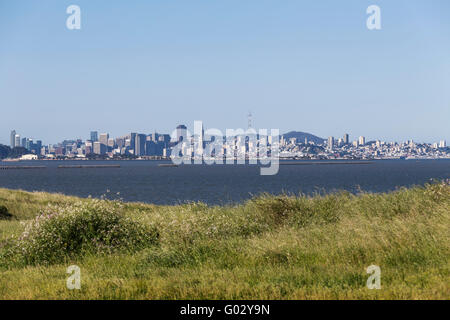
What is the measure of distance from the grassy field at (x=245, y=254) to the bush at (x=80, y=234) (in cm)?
3

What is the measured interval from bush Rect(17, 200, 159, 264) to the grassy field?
32 millimetres

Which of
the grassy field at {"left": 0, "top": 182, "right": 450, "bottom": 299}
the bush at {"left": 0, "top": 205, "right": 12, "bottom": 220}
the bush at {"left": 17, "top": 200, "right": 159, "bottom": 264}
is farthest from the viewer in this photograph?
the bush at {"left": 0, "top": 205, "right": 12, "bottom": 220}

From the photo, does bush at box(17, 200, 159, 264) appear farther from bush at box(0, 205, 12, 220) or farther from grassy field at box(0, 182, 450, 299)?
bush at box(0, 205, 12, 220)

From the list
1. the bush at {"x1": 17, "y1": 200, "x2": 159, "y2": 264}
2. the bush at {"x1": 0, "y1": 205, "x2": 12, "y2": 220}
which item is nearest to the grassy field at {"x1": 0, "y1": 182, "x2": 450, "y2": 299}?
the bush at {"x1": 17, "y1": 200, "x2": 159, "y2": 264}

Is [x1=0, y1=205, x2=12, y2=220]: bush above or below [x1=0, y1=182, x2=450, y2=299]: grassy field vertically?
below

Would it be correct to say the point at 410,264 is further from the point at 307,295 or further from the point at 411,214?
the point at 411,214

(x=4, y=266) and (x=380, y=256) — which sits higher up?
(x=380, y=256)

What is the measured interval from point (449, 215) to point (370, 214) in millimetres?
3666

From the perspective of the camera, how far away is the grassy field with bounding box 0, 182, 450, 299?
8.52m

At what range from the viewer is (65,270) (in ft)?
36.3

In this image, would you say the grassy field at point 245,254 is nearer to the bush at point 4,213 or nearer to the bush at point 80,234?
the bush at point 80,234

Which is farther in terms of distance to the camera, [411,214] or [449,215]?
[411,214]

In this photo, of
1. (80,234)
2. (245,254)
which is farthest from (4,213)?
(245,254)
